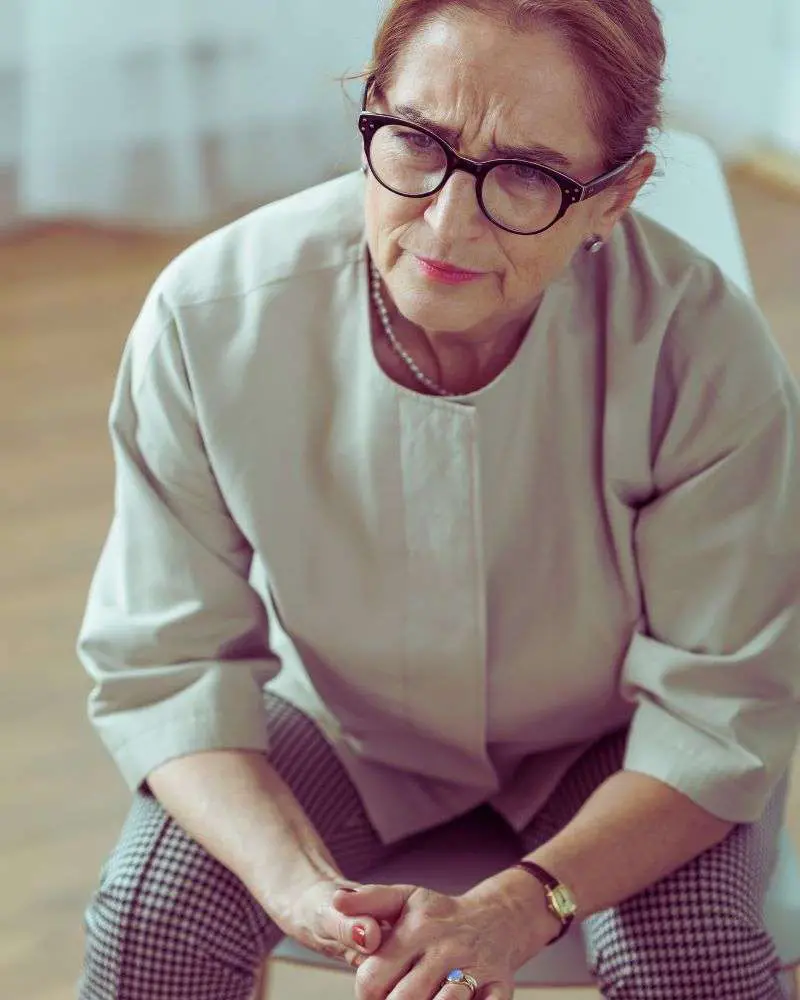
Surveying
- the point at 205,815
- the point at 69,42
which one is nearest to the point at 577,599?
the point at 205,815

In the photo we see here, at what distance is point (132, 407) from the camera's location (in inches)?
58.0

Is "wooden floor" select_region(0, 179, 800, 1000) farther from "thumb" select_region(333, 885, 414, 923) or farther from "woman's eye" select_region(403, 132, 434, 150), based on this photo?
"woman's eye" select_region(403, 132, 434, 150)

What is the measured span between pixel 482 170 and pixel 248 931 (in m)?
0.68

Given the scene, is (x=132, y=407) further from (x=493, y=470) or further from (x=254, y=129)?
(x=254, y=129)

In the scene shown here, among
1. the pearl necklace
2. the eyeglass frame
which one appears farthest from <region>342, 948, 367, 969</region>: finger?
the eyeglass frame

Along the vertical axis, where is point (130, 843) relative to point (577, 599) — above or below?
below

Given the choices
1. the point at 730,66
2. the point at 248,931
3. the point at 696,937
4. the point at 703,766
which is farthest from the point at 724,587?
the point at 730,66

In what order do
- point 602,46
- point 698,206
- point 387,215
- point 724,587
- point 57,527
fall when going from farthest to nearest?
1. point 57,527
2. point 698,206
3. point 724,587
4. point 387,215
5. point 602,46

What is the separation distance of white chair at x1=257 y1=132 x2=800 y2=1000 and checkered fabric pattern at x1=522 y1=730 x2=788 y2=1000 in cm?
3

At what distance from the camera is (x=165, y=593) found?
4.91ft

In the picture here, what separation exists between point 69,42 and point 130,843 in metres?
2.18

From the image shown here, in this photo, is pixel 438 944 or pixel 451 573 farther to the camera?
pixel 451 573

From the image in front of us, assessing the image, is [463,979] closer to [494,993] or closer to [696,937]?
[494,993]

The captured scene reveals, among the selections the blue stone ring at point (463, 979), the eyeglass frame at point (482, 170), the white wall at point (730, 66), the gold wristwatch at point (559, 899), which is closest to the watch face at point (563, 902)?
the gold wristwatch at point (559, 899)
